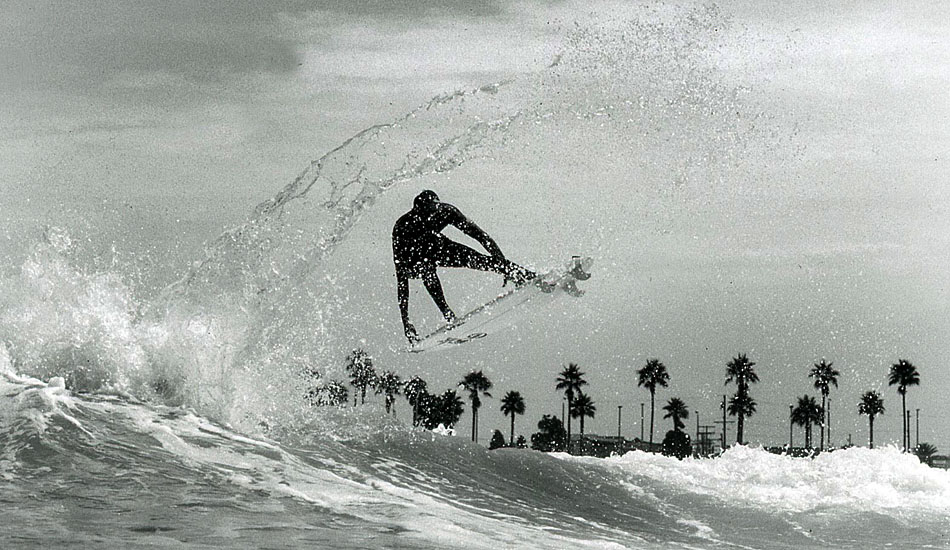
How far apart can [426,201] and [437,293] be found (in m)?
1.23

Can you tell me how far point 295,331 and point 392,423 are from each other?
6.64 feet

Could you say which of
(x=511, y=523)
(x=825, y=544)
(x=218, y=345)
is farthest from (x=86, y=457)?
→ (x=825, y=544)

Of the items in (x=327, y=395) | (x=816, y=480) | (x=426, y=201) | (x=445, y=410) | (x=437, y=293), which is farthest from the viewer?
(x=445, y=410)

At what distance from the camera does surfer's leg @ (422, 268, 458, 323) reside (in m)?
12.2

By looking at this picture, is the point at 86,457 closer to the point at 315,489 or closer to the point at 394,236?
the point at 315,489

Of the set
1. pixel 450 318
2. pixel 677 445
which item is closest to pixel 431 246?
pixel 450 318

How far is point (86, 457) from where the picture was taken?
1080cm

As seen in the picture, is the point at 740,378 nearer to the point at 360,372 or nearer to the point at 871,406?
the point at 871,406

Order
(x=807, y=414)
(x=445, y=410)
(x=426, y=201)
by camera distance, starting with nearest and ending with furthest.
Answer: (x=426, y=201)
(x=445, y=410)
(x=807, y=414)

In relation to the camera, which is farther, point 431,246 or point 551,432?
point 551,432

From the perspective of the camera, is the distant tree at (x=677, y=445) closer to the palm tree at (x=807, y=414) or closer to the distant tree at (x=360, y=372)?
the distant tree at (x=360, y=372)

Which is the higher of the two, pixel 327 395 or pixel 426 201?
pixel 426 201

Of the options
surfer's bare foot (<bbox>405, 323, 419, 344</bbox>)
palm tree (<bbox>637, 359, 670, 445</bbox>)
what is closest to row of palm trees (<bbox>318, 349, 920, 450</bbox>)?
palm tree (<bbox>637, 359, 670, 445</bbox>)

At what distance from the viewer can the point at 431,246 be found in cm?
1197
